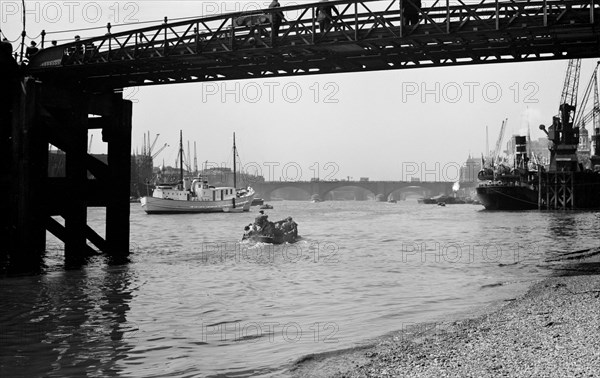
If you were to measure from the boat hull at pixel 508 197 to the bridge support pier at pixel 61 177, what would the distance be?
106466mm

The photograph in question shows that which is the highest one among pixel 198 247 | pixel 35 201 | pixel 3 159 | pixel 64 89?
pixel 64 89

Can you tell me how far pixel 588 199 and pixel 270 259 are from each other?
99.2m

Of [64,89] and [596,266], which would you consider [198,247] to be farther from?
[596,266]

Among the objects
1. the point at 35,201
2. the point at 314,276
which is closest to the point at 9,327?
the point at 35,201

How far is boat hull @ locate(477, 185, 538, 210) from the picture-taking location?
12131 centimetres

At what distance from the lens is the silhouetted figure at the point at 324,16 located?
Result: 2567 cm

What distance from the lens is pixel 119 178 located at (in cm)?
2984

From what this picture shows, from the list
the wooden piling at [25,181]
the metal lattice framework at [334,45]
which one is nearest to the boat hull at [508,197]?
the metal lattice framework at [334,45]

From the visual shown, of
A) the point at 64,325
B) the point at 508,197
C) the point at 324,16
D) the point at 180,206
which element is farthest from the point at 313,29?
the point at 508,197

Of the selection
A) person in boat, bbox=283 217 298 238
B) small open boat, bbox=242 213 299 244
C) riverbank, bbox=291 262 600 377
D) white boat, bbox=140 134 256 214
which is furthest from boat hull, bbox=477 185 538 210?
riverbank, bbox=291 262 600 377

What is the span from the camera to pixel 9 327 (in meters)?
15.2

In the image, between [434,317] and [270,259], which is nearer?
[434,317]

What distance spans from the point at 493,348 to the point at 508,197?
393ft

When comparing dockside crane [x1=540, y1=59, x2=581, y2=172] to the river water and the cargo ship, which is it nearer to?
the cargo ship
